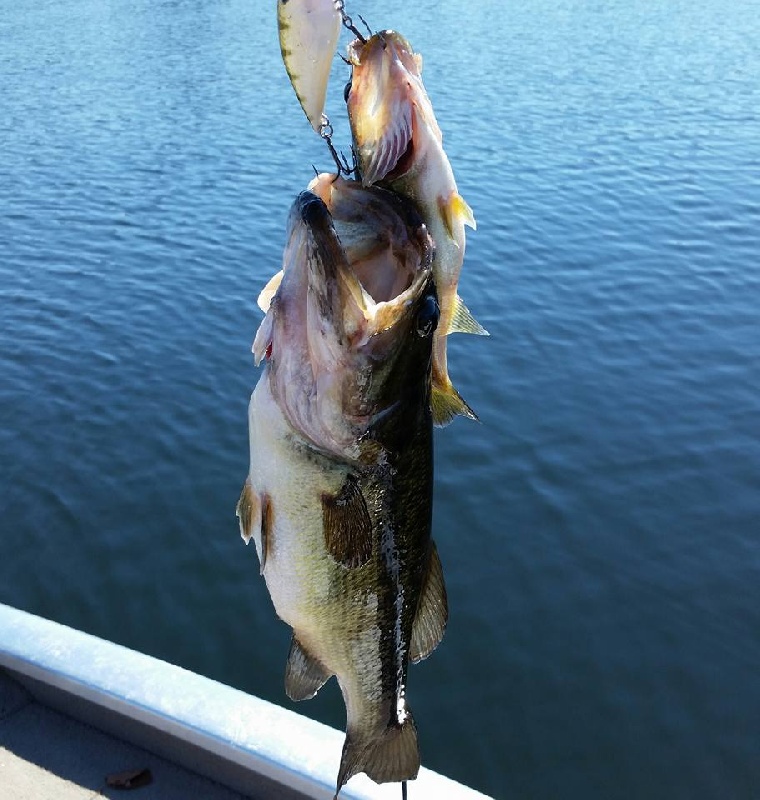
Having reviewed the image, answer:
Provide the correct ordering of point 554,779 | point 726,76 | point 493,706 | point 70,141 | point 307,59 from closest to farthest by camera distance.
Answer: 1. point 307,59
2. point 554,779
3. point 493,706
4. point 70,141
5. point 726,76

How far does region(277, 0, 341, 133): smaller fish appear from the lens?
2.30 metres

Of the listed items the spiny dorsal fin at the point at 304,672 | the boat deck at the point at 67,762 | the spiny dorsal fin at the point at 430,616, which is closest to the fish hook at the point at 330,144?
the spiny dorsal fin at the point at 430,616

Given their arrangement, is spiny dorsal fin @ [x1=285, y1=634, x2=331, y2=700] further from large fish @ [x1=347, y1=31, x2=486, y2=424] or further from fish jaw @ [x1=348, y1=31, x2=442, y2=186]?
fish jaw @ [x1=348, y1=31, x2=442, y2=186]

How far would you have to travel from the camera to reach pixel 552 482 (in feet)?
31.1

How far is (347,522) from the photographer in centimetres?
251

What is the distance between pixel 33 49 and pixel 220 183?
15.2m

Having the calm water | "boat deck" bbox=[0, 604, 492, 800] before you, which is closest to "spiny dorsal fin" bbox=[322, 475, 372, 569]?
"boat deck" bbox=[0, 604, 492, 800]

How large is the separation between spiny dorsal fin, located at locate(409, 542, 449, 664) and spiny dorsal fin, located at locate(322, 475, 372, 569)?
1.27 feet

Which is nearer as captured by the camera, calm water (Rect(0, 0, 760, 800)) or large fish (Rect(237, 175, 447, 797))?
large fish (Rect(237, 175, 447, 797))

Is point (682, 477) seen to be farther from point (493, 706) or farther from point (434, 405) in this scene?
point (434, 405)

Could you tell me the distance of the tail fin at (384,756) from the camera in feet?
9.48

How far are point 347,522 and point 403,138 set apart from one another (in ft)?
3.83

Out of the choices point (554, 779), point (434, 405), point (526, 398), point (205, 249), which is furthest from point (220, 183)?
point (434, 405)

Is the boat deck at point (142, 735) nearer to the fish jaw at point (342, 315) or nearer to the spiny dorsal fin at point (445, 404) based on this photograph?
the spiny dorsal fin at point (445, 404)
